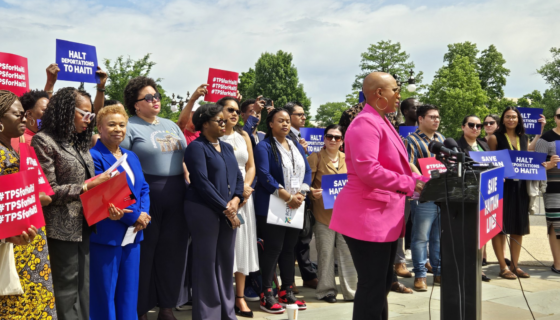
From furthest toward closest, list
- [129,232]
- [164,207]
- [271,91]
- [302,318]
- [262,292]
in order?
[271,91], [262,292], [302,318], [164,207], [129,232]

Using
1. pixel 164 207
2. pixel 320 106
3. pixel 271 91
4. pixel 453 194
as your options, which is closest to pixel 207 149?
pixel 164 207

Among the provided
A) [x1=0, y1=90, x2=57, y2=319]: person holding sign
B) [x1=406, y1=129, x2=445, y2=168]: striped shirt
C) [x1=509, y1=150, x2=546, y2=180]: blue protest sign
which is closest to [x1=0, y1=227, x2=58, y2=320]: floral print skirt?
[x1=0, y1=90, x2=57, y2=319]: person holding sign

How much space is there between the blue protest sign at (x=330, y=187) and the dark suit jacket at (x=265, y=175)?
0.66 m

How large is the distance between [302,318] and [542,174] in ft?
15.3

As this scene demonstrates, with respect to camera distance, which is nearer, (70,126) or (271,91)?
(70,126)

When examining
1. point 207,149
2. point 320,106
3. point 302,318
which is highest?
point 320,106

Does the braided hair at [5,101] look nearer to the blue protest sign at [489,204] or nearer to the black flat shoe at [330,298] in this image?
the blue protest sign at [489,204]

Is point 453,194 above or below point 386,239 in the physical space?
above

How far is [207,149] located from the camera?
5434 mm

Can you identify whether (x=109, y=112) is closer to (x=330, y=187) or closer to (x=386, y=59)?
(x=330, y=187)


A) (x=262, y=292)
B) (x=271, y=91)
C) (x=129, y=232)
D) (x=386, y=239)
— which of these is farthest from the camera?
(x=271, y=91)

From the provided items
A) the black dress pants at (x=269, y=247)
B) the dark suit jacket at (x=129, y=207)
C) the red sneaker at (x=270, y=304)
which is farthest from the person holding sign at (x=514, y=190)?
the dark suit jacket at (x=129, y=207)

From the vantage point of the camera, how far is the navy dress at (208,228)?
5.30 metres

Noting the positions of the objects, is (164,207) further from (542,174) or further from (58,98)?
(542,174)
